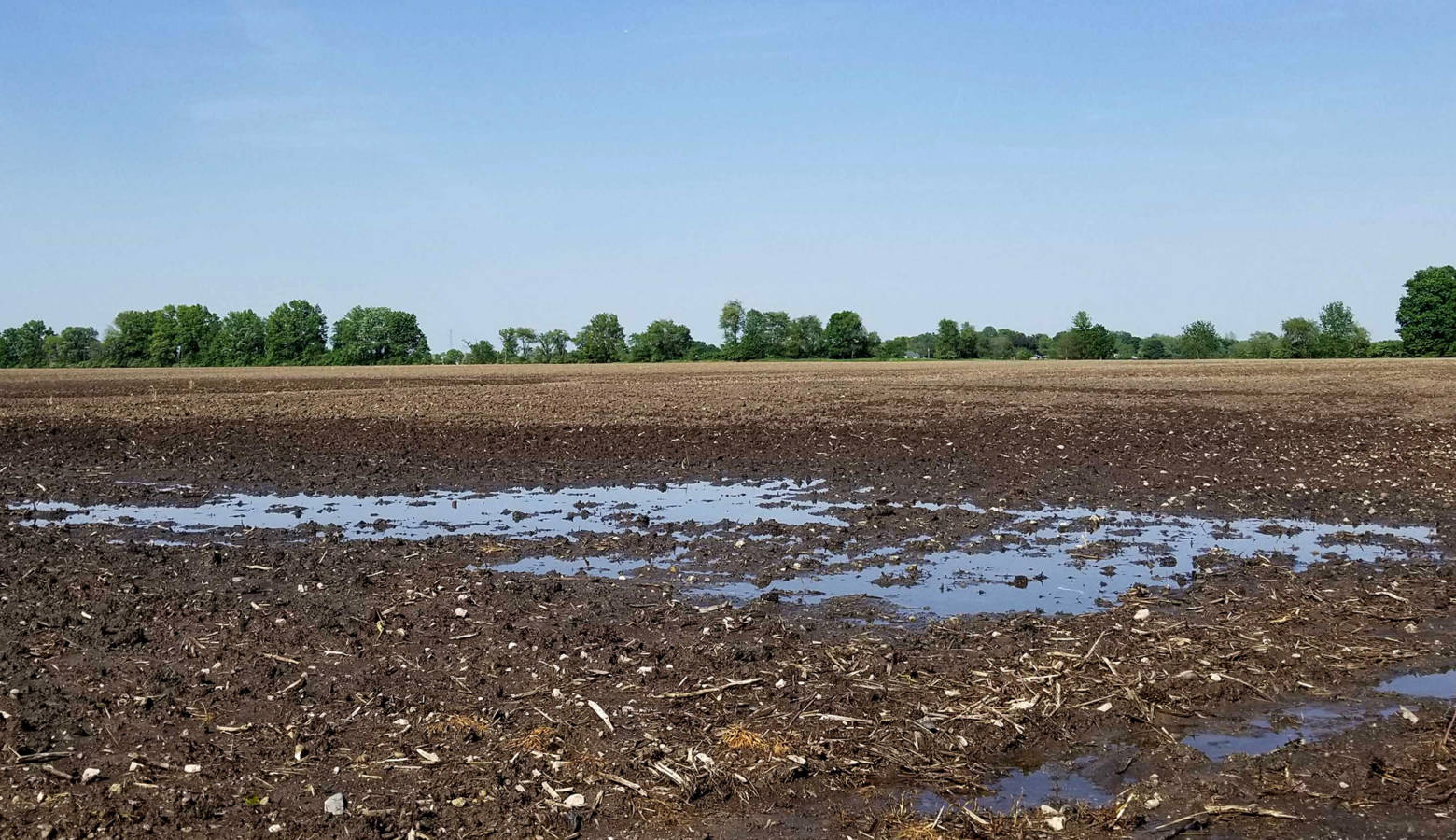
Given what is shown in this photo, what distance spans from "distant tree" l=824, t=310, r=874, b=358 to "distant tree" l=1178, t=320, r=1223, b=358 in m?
42.9

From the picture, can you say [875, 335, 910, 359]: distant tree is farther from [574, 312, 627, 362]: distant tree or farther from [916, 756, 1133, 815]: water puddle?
[916, 756, 1133, 815]: water puddle

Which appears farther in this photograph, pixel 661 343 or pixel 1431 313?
pixel 661 343

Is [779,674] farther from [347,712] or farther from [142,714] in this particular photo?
[142,714]

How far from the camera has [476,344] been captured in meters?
147

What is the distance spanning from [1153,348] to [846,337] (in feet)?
171

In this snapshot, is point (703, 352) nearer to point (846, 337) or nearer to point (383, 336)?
point (846, 337)

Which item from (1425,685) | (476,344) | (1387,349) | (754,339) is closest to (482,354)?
(476,344)

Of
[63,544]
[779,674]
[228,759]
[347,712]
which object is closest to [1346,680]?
[779,674]

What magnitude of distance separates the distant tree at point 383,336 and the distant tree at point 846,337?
56.5 meters

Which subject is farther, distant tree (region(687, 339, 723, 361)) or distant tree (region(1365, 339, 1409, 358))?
distant tree (region(687, 339, 723, 361))

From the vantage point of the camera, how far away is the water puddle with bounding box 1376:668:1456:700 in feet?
22.6

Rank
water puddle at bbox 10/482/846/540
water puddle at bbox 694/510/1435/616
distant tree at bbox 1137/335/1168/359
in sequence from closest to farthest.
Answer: water puddle at bbox 694/510/1435/616
water puddle at bbox 10/482/846/540
distant tree at bbox 1137/335/1168/359

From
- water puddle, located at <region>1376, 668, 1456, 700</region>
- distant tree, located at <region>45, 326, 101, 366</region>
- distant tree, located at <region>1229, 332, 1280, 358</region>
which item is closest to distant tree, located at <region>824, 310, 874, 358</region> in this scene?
distant tree, located at <region>1229, 332, 1280, 358</region>

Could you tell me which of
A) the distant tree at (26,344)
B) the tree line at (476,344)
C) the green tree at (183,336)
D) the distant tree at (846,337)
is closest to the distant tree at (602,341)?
the tree line at (476,344)
